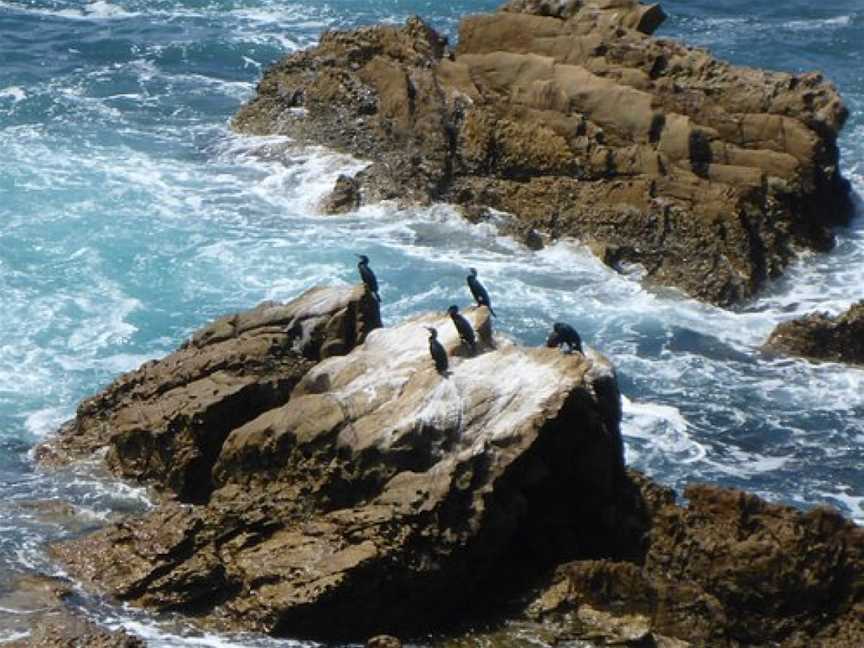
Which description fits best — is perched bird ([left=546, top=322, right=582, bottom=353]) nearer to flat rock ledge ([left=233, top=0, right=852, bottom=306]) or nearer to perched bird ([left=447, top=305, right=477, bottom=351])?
perched bird ([left=447, top=305, right=477, bottom=351])

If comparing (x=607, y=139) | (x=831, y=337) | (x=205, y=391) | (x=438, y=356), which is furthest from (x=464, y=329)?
(x=607, y=139)

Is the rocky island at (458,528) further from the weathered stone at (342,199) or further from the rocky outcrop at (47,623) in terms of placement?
the weathered stone at (342,199)

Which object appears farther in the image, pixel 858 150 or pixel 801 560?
pixel 858 150

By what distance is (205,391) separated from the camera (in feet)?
69.2

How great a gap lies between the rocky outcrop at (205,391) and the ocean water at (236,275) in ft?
2.03

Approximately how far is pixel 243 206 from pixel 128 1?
63.4ft

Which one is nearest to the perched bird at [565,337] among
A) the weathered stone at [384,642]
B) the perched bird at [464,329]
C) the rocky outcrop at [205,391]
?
the perched bird at [464,329]

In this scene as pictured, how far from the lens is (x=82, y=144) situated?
37969 mm

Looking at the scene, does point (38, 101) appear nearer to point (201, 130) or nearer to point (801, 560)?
point (201, 130)

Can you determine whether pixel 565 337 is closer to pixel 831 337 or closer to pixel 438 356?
pixel 438 356

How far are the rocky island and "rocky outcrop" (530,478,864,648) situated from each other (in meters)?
0.02

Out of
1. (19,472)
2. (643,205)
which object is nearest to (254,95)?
(643,205)

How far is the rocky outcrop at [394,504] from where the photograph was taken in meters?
17.5

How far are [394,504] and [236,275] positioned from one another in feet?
46.3
